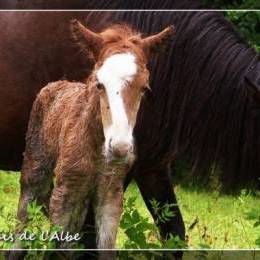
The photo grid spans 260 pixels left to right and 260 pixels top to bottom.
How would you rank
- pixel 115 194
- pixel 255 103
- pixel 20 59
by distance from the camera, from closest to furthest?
pixel 115 194 → pixel 255 103 → pixel 20 59

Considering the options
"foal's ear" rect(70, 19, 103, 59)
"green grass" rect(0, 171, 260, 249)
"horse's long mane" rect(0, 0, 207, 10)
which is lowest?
"green grass" rect(0, 171, 260, 249)

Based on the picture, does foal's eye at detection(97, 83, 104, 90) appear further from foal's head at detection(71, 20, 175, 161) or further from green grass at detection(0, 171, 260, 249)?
green grass at detection(0, 171, 260, 249)

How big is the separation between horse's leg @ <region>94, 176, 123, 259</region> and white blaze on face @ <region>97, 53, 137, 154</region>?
1.17 feet

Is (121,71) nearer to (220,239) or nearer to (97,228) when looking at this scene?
(97,228)

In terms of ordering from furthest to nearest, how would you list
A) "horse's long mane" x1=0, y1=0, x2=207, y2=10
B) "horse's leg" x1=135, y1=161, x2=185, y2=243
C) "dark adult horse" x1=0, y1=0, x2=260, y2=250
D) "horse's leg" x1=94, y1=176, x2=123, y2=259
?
"horse's leg" x1=135, y1=161, x2=185, y2=243, "horse's long mane" x1=0, y1=0, x2=207, y2=10, "dark adult horse" x1=0, y1=0, x2=260, y2=250, "horse's leg" x1=94, y1=176, x2=123, y2=259

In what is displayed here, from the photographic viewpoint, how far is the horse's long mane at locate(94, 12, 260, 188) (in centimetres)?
571

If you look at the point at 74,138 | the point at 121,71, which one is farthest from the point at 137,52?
the point at 74,138

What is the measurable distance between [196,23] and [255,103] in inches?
23.5

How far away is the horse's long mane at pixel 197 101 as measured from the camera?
18.7 feet

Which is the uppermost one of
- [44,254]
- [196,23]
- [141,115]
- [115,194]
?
[196,23]

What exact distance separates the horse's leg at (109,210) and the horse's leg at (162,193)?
102cm

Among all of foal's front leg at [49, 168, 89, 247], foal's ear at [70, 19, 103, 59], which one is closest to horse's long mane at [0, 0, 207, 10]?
foal's ear at [70, 19, 103, 59]

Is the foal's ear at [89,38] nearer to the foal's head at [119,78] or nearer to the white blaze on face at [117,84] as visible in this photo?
the foal's head at [119,78]

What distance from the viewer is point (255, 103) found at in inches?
217
